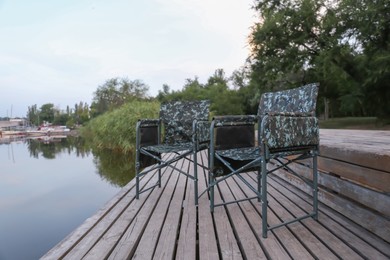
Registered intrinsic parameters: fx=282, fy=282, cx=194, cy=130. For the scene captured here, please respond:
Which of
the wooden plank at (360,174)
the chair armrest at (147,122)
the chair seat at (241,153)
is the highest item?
the chair armrest at (147,122)

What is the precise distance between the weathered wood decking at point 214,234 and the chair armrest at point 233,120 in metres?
0.61

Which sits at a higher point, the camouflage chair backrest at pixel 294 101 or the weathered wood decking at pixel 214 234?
the camouflage chair backrest at pixel 294 101

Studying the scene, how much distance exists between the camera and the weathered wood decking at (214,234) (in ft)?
4.61

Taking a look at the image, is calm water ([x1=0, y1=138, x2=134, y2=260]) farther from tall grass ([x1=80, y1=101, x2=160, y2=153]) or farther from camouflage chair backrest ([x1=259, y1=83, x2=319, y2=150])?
camouflage chair backrest ([x1=259, y1=83, x2=319, y2=150])

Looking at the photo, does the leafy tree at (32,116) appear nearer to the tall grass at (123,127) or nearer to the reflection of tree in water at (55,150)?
the reflection of tree in water at (55,150)

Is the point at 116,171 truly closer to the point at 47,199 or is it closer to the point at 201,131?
the point at 47,199

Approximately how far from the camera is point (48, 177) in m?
6.00

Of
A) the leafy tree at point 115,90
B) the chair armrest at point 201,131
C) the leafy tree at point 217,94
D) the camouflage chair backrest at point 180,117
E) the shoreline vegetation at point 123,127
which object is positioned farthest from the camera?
the leafy tree at point 115,90

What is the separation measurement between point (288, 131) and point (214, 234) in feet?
2.43

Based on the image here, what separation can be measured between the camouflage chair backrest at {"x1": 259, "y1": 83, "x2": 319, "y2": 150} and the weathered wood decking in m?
0.43

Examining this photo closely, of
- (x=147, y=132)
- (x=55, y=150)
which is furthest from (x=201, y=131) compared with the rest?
(x=55, y=150)

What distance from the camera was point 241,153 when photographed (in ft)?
6.36

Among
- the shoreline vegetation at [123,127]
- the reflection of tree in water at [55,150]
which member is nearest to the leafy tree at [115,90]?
the reflection of tree in water at [55,150]

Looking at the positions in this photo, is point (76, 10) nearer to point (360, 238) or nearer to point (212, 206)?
point (212, 206)
